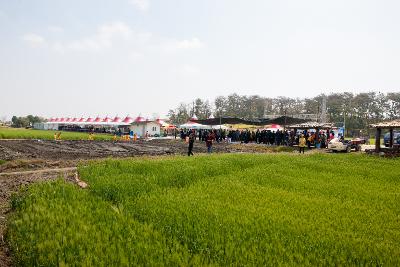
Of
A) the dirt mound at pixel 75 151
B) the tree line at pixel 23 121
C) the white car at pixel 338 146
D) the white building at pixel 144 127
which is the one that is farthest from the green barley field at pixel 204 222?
the tree line at pixel 23 121

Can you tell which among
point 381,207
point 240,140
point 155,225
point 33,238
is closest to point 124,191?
point 155,225

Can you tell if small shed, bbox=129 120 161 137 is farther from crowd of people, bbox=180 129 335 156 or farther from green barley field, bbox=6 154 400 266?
green barley field, bbox=6 154 400 266

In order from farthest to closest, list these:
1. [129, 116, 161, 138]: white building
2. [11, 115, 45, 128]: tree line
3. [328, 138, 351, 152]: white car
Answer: [11, 115, 45, 128]: tree line → [129, 116, 161, 138]: white building → [328, 138, 351, 152]: white car

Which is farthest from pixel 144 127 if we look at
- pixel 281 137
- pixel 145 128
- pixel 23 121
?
pixel 23 121

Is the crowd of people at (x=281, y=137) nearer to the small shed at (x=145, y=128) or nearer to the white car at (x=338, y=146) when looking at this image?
the white car at (x=338, y=146)

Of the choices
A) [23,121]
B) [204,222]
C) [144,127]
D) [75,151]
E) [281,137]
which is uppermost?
[23,121]

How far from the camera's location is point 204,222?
6.42 meters

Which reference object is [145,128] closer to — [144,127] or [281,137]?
[144,127]

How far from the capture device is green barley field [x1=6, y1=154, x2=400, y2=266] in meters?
5.02

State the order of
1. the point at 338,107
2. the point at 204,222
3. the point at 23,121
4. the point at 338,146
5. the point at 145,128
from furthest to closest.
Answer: the point at 23,121 → the point at 338,107 → the point at 145,128 → the point at 338,146 → the point at 204,222

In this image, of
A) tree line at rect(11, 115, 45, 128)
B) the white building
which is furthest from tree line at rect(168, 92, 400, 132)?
tree line at rect(11, 115, 45, 128)

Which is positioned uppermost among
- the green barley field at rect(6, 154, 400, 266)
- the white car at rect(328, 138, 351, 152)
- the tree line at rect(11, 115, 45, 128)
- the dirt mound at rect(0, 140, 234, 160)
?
the tree line at rect(11, 115, 45, 128)

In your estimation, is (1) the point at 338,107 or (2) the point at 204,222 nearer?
(2) the point at 204,222

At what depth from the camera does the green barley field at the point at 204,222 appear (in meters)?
5.02
